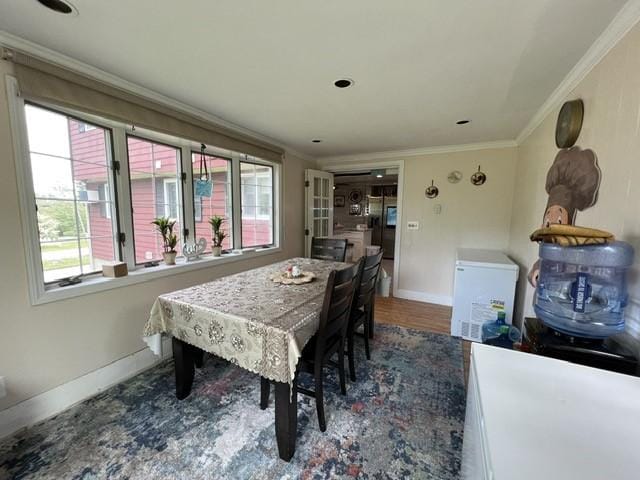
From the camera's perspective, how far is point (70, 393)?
1.72 meters

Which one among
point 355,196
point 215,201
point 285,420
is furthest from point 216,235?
point 355,196

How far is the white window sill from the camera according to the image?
5.40 ft

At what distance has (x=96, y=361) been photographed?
1.85 metres

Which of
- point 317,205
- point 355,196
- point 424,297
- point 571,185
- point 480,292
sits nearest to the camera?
point 571,185

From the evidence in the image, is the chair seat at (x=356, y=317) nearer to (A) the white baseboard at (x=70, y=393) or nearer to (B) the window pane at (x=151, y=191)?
(A) the white baseboard at (x=70, y=393)

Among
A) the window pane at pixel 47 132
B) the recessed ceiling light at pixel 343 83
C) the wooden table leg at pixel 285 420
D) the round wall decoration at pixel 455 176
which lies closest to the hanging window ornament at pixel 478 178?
the round wall decoration at pixel 455 176

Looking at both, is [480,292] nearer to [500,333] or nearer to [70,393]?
[500,333]

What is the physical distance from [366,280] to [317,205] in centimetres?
247

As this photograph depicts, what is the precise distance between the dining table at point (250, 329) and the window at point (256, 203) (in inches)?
64.9

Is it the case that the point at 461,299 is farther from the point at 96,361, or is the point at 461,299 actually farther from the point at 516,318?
the point at 96,361

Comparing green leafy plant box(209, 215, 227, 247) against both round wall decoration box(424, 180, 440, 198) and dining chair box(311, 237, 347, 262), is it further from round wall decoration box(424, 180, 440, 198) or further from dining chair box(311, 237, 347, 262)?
round wall decoration box(424, 180, 440, 198)

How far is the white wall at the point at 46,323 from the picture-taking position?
1.45m

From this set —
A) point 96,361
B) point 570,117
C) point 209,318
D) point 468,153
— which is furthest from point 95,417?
point 468,153

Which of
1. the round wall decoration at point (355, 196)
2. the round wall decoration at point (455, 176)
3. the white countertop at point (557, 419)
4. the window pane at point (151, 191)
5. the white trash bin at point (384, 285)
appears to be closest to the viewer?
the white countertop at point (557, 419)
